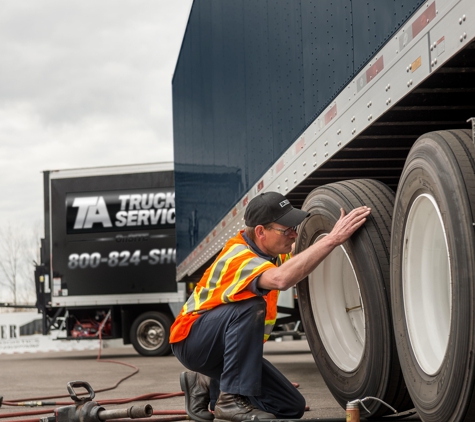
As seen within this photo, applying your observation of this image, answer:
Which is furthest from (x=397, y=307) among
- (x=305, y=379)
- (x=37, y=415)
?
(x=305, y=379)

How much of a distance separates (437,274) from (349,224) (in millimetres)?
676

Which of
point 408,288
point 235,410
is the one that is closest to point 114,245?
point 235,410

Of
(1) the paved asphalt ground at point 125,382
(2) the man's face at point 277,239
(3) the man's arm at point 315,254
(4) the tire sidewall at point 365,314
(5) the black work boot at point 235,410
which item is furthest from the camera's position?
(1) the paved asphalt ground at point 125,382

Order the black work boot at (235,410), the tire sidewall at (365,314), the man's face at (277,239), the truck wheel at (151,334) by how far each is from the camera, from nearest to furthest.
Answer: the tire sidewall at (365,314) < the black work boot at (235,410) < the man's face at (277,239) < the truck wheel at (151,334)

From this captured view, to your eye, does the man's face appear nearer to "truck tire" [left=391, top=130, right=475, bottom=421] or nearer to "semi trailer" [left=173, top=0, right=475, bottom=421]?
"semi trailer" [left=173, top=0, right=475, bottom=421]

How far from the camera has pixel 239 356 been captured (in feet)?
12.9

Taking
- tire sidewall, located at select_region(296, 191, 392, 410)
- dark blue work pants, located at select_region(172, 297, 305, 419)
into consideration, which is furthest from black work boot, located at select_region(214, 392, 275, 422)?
tire sidewall, located at select_region(296, 191, 392, 410)

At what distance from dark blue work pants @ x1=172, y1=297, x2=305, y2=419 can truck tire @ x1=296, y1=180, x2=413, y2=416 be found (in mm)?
303

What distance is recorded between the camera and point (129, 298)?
1509 cm

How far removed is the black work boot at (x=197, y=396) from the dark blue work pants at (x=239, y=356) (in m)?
0.23

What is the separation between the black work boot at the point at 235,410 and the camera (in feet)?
12.6

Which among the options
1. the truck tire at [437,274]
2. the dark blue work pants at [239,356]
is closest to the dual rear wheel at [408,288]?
the truck tire at [437,274]

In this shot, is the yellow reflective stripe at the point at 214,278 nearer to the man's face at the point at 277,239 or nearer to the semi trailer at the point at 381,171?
the man's face at the point at 277,239

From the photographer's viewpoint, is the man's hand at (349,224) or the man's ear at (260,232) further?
the man's ear at (260,232)
